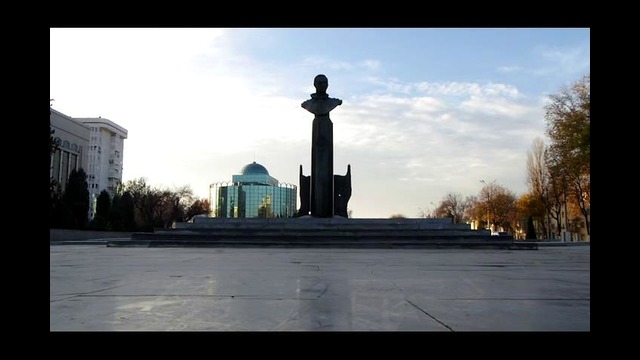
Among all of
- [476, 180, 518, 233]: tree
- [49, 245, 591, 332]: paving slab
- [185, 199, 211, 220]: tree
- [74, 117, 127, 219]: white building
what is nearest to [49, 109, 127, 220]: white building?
[74, 117, 127, 219]: white building

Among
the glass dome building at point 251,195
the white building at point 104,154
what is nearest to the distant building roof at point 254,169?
the glass dome building at point 251,195

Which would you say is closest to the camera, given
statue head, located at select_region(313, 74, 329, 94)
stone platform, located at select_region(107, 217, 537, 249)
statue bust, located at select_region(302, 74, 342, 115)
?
stone platform, located at select_region(107, 217, 537, 249)

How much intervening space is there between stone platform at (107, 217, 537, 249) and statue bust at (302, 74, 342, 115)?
5.24m

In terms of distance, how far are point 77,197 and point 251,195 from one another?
79.6m

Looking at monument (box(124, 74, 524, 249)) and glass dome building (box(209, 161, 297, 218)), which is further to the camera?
glass dome building (box(209, 161, 297, 218))

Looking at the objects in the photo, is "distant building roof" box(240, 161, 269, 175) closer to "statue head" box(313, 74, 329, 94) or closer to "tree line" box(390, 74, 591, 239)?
"tree line" box(390, 74, 591, 239)

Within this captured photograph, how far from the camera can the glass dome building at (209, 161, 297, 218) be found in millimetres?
119750

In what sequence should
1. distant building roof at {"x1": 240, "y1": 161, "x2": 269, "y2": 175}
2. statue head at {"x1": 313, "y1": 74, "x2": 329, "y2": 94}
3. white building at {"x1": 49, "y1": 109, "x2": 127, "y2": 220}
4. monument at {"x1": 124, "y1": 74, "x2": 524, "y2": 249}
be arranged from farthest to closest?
distant building roof at {"x1": 240, "y1": 161, "x2": 269, "y2": 175}, white building at {"x1": 49, "y1": 109, "x2": 127, "y2": 220}, statue head at {"x1": 313, "y1": 74, "x2": 329, "y2": 94}, monument at {"x1": 124, "y1": 74, "x2": 524, "y2": 249}

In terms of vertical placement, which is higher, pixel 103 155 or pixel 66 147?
pixel 103 155

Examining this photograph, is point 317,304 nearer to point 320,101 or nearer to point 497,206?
point 320,101

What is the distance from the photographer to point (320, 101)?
81.5ft

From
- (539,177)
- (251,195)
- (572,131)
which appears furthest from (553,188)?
(251,195)

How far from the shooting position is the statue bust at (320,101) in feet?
81.0
